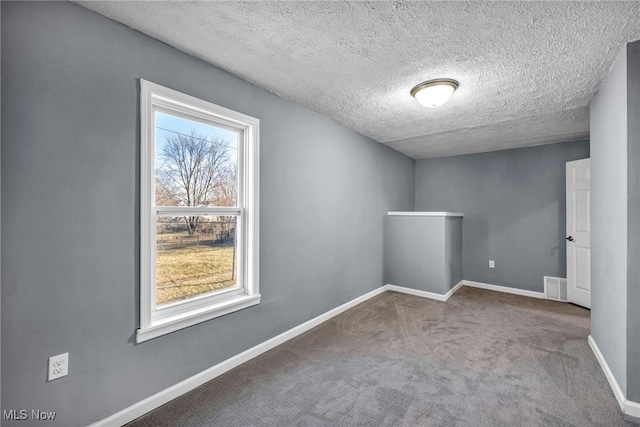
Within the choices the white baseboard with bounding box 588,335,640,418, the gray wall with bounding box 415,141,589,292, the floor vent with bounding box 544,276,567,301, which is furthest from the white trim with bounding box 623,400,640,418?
the gray wall with bounding box 415,141,589,292

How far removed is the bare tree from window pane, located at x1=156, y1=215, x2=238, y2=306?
8cm

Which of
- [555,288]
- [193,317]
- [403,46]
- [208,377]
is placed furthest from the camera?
[555,288]

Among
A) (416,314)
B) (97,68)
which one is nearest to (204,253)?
(97,68)

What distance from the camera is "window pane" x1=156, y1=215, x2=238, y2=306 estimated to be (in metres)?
2.02

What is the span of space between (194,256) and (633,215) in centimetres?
298

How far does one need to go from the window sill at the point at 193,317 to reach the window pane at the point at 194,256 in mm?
146

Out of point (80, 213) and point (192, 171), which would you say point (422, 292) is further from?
point (80, 213)

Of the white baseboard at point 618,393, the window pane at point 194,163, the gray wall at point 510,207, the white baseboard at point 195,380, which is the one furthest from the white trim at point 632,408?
the window pane at point 194,163

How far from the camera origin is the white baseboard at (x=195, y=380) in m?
1.70

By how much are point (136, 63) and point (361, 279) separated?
3.36 m

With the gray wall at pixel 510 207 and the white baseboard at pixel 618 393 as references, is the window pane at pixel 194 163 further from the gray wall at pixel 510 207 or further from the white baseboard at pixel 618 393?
the gray wall at pixel 510 207

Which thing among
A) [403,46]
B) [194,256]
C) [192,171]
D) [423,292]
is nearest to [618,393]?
[423,292]

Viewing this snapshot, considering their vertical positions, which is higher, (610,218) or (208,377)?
(610,218)

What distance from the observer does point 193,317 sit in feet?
6.68
